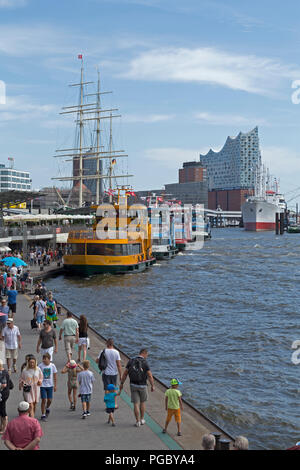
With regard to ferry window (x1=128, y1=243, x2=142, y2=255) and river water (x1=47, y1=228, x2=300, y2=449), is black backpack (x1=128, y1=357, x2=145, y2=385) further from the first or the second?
ferry window (x1=128, y1=243, x2=142, y2=255)

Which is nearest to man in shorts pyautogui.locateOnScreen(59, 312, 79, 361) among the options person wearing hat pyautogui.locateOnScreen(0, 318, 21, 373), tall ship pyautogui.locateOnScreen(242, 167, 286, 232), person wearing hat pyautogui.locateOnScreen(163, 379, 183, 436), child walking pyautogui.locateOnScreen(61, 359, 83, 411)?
person wearing hat pyautogui.locateOnScreen(0, 318, 21, 373)

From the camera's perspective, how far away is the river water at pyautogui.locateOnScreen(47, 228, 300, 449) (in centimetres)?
1524

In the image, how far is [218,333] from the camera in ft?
81.5

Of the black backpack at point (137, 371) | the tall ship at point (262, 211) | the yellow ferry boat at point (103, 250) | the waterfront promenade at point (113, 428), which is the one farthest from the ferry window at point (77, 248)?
the tall ship at point (262, 211)

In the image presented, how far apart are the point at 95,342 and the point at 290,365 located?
7.03 metres

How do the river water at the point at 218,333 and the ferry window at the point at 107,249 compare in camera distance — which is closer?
the river water at the point at 218,333

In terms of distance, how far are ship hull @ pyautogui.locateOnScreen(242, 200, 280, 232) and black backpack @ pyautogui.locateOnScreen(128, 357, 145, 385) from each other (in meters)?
172

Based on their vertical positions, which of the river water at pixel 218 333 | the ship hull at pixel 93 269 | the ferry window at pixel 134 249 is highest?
the ferry window at pixel 134 249

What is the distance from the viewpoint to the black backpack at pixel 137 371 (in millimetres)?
10938

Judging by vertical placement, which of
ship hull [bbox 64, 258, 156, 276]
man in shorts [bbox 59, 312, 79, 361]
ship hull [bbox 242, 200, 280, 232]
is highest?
ship hull [bbox 242, 200, 280, 232]

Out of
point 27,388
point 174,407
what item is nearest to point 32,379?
point 27,388

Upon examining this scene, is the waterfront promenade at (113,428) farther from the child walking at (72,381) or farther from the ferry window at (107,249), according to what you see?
the ferry window at (107,249)

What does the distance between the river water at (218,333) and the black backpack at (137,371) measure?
3773mm
